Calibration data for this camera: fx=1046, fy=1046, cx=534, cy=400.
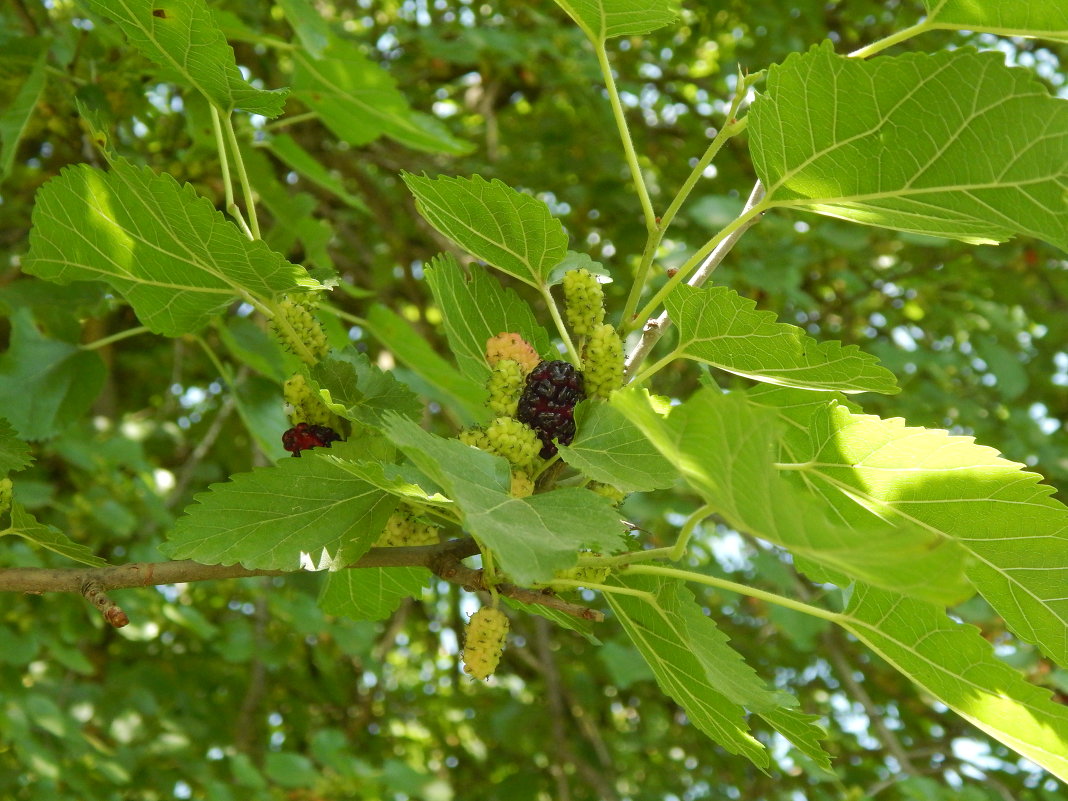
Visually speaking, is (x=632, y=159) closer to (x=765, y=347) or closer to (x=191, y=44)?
(x=765, y=347)

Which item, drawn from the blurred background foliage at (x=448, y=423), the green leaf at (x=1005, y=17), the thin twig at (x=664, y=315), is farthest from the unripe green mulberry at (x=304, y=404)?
the blurred background foliage at (x=448, y=423)

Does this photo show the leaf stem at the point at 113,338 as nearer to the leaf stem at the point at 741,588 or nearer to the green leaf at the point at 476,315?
the green leaf at the point at 476,315

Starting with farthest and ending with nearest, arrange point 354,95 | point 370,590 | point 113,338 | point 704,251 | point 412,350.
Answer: point 354,95
point 412,350
point 113,338
point 370,590
point 704,251

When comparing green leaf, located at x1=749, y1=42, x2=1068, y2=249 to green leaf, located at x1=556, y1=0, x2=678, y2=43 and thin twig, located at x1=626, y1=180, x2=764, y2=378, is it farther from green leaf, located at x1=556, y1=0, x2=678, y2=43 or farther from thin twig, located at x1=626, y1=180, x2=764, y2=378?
green leaf, located at x1=556, y1=0, x2=678, y2=43

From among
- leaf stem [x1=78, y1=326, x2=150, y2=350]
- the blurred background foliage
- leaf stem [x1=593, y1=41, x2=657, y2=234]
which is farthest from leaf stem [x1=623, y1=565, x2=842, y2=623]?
the blurred background foliage

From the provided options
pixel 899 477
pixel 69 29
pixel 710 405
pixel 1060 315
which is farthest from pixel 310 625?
pixel 1060 315

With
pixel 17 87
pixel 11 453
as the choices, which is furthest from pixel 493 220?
pixel 17 87
